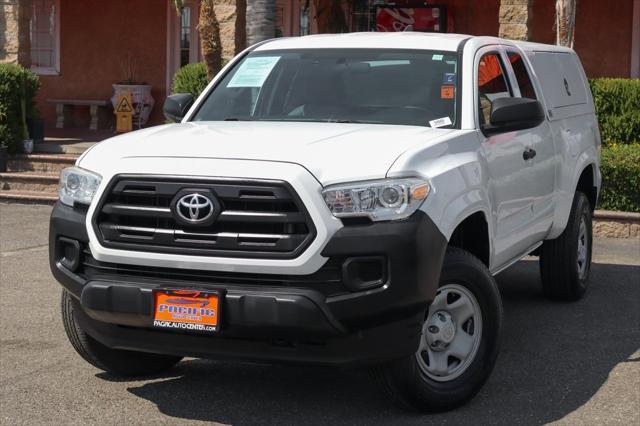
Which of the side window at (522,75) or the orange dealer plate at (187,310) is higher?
the side window at (522,75)

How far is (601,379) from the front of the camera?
6.40 metres

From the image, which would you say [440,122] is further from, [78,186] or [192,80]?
[192,80]

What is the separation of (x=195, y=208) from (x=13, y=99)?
420 inches

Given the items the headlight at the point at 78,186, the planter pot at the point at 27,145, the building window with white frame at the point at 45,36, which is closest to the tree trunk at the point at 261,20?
the planter pot at the point at 27,145

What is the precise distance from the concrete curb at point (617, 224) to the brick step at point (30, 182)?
21.9 feet

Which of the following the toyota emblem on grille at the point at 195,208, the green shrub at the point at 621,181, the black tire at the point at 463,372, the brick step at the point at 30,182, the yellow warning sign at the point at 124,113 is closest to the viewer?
the toyota emblem on grille at the point at 195,208

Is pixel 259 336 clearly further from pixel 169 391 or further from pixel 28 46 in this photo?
pixel 28 46

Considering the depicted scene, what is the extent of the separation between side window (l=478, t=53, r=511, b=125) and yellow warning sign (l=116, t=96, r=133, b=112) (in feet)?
40.3

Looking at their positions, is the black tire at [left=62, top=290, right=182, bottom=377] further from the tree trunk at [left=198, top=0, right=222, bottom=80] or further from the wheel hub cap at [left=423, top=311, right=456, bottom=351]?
the tree trunk at [left=198, top=0, right=222, bottom=80]

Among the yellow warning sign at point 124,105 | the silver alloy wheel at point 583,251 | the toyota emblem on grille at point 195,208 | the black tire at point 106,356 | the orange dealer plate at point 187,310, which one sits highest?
the yellow warning sign at point 124,105

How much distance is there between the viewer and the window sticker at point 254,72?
6.91m

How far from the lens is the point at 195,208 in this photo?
5.21 m

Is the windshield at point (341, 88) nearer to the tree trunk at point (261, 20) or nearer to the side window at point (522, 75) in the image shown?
the side window at point (522, 75)

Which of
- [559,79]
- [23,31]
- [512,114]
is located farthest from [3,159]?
[512,114]
